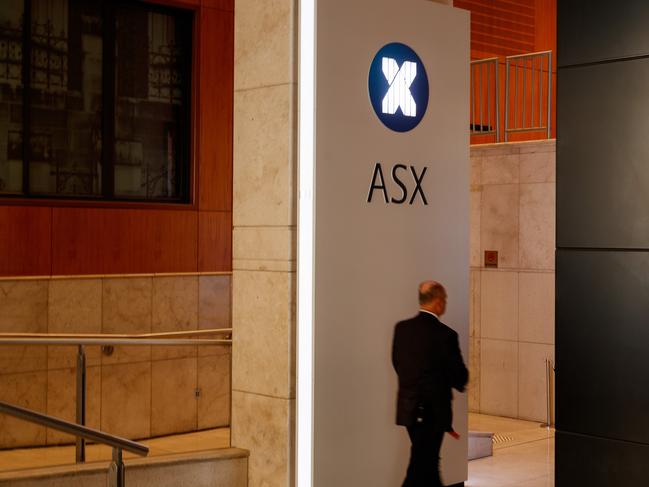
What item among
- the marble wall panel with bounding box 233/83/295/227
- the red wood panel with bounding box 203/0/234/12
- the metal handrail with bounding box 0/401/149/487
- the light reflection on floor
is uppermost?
the red wood panel with bounding box 203/0/234/12

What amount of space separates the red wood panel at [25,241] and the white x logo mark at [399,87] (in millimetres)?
4703

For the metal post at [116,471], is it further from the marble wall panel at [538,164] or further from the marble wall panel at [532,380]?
the marble wall panel at [538,164]

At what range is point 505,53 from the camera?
1652cm

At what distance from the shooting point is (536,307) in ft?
39.8

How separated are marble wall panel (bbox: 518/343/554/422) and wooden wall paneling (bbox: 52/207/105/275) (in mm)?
5175

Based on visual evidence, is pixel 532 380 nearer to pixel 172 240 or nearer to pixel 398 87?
pixel 172 240

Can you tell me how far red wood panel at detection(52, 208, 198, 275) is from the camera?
1023cm

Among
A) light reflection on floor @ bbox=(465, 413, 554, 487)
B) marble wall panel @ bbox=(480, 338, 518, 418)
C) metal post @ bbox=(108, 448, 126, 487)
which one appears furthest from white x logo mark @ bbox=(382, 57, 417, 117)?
marble wall panel @ bbox=(480, 338, 518, 418)

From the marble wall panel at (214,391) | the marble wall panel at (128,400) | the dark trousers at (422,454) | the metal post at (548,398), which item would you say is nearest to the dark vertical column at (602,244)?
the dark trousers at (422,454)

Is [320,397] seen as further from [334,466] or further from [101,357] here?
[101,357]

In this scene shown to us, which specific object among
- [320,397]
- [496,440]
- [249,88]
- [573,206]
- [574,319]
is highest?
[249,88]

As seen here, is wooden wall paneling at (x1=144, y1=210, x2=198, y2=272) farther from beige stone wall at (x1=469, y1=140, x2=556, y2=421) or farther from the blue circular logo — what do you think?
the blue circular logo

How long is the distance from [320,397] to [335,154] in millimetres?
1534

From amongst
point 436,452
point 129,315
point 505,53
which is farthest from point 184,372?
point 505,53
